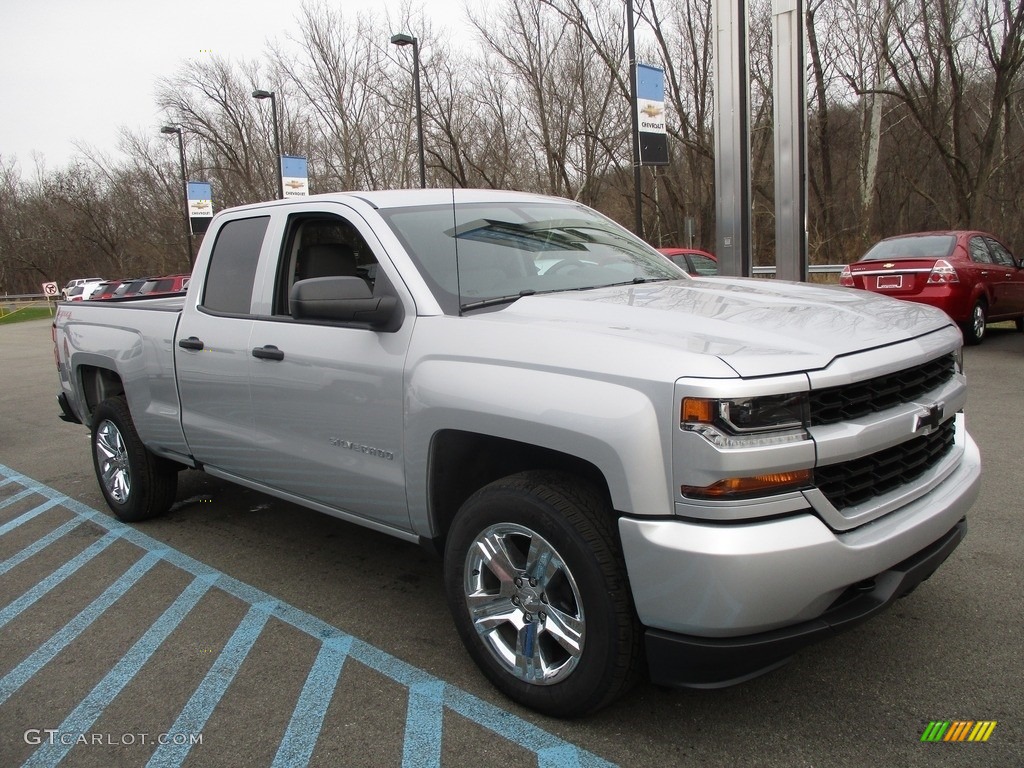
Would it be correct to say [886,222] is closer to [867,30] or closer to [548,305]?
[867,30]

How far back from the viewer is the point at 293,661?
3.40m

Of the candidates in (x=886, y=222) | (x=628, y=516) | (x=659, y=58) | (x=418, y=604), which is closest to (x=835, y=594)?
(x=628, y=516)

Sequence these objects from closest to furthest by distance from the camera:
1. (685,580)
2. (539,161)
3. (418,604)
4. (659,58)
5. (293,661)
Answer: (685,580)
(293,661)
(418,604)
(659,58)
(539,161)

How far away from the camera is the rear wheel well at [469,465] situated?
2.87 meters

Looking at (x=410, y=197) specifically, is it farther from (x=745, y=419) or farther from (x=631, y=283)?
(x=745, y=419)

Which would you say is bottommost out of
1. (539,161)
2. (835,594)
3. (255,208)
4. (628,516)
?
(835,594)

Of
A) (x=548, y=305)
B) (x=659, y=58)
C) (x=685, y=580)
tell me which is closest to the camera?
(x=685, y=580)

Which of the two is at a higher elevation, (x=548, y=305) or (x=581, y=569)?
(x=548, y=305)

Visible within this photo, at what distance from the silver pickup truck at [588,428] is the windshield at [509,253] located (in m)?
0.01

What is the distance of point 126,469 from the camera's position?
5.37 m

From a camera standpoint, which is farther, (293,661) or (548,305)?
(293,661)

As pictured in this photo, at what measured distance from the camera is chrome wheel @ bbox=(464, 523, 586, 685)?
274 centimetres

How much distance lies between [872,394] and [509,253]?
170 cm

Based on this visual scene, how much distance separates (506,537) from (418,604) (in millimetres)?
1267
